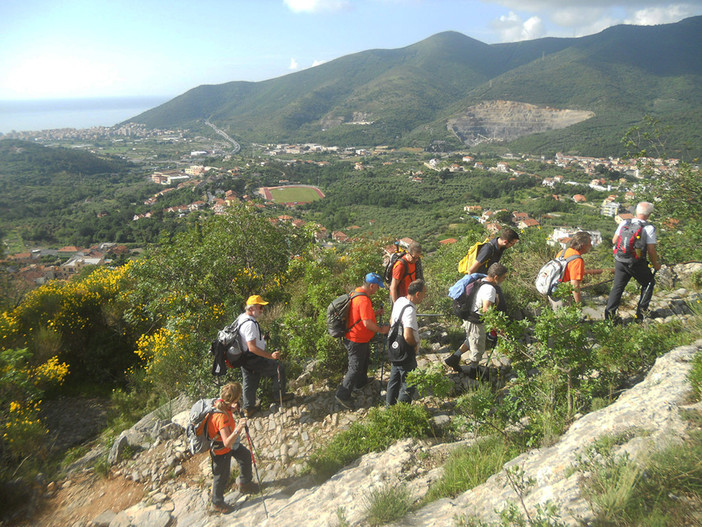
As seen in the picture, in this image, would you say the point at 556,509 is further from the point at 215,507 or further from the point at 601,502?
the point at 215,507

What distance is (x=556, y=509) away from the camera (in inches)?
65.4

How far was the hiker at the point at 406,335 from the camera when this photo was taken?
125 inches

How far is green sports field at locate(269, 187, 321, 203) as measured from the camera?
2266 inches

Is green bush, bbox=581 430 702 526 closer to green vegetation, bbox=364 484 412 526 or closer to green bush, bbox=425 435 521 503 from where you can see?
green bush, bbox=425 435 521 503

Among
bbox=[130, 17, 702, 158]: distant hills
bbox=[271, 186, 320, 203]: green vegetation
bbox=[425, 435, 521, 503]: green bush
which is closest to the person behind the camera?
bbox=[425, 435, 521, 503]: green bush

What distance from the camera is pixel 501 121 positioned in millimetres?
114312

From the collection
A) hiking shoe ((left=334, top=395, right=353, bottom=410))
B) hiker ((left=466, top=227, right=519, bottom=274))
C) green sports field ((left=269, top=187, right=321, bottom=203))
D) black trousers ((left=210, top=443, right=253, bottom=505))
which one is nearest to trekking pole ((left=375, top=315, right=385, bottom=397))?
hiking shoe ((left=334, top=395, right=353, bottom=410))

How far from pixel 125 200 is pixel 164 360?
63395 millimetres

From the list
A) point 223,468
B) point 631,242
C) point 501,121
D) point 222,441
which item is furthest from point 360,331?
point 501,121

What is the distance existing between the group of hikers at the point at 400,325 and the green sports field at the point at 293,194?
53170mm

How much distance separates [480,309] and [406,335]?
2.42 feet

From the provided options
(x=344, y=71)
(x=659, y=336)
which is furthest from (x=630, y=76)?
(x=659, y=336)

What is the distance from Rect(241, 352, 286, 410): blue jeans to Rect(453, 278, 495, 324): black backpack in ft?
6.67

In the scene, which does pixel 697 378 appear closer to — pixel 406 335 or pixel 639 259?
pixel 406 335
